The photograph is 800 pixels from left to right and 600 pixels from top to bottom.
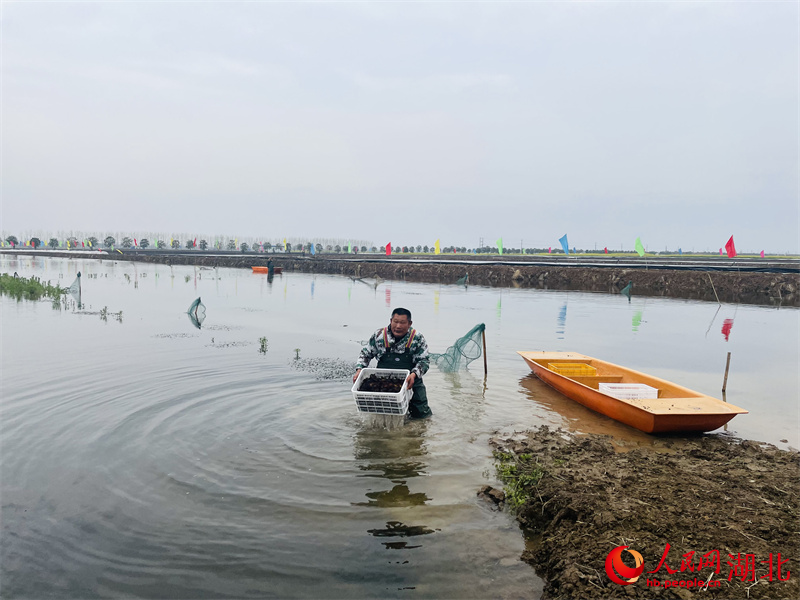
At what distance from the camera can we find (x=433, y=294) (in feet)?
119

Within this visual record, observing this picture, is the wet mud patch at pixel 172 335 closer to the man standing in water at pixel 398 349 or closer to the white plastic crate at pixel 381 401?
the man standing in water at pixel 398 349

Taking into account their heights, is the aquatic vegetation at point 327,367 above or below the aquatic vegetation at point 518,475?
above

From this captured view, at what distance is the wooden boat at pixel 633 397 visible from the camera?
819 centimetres

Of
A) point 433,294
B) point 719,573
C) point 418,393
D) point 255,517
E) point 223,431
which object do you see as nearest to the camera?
point 719,573

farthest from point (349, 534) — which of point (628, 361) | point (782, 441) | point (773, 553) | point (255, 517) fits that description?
point (628, 361)

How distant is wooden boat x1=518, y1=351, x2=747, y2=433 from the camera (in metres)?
8.19

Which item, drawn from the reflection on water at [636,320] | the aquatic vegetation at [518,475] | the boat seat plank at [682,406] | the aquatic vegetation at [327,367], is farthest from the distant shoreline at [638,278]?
the aquatic vegetation at [518,475]

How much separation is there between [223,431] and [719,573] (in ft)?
22.3

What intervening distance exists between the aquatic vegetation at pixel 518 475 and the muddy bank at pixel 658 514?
2 centimetres

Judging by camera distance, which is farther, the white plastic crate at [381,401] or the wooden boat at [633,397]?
the wooden boat at [633,397]

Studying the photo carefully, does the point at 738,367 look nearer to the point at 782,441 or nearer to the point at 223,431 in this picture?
the point at 782,441

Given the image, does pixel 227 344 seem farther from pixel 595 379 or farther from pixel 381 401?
pixel 595 379

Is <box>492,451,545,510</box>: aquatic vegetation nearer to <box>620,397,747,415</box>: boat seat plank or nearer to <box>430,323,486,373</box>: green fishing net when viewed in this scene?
<box>620,397,747,415</box>: boat seat plank

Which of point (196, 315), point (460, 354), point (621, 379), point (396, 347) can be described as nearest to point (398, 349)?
point (396, 347)
